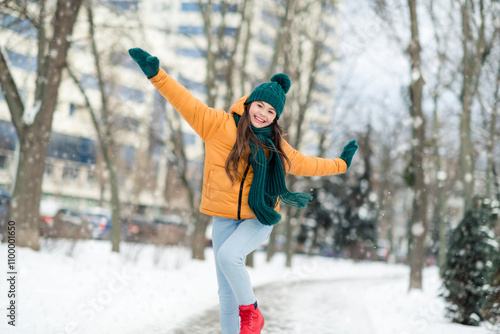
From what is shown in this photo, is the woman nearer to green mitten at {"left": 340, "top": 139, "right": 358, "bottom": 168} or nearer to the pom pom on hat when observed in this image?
the pom pom on hat

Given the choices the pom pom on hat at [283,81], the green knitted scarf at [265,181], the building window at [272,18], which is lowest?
the green knitted scarf at [265,181]

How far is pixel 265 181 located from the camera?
3.58 meters

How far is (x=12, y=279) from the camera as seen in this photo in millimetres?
5871

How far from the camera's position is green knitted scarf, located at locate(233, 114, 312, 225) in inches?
136

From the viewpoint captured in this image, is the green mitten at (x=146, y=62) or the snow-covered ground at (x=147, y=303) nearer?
the green mitten at (x=146, y=62)

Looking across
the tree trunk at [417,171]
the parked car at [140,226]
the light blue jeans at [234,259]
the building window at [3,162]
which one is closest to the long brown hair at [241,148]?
the light blue jeans at [234,259]

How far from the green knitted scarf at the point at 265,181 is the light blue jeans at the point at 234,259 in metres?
0.14

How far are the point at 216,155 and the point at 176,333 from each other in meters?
2.49

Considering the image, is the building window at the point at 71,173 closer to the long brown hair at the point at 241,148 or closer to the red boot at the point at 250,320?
the long brown hair at the point at 241,148

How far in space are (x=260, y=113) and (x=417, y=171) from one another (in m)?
10.3

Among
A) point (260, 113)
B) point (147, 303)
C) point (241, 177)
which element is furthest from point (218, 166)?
point (147, 303)

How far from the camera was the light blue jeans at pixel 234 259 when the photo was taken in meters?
3.36

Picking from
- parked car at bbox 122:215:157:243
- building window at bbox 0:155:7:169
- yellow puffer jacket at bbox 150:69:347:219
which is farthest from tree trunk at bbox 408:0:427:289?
building window at bbox 0:155:7:169

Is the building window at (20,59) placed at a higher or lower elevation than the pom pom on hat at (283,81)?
higher
